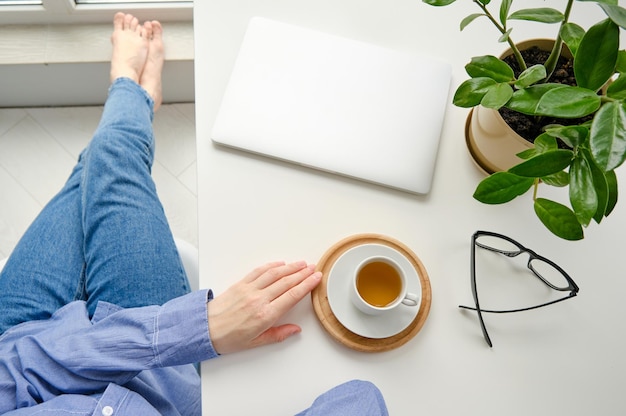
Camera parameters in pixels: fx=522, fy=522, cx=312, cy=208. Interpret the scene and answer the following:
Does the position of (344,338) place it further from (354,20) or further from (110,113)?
(110,113)

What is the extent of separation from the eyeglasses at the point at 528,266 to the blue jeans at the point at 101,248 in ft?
1.62

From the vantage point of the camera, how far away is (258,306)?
701 mm

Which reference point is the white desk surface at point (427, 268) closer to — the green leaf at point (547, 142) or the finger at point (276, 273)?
the finger at point (276, 273)

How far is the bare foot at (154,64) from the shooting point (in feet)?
3.98

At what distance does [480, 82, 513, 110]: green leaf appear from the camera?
562mm

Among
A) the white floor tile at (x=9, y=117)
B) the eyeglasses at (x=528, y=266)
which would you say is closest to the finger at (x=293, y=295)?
the eyeglasses at (x=528, y=266)

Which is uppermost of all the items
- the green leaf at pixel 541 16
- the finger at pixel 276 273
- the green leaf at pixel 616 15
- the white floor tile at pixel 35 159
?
the green leaf at pixel 616 15

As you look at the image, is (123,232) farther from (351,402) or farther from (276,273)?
(351,402)

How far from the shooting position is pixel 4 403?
735 millimetres

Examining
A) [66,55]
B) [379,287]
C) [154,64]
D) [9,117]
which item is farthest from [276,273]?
[9,117]

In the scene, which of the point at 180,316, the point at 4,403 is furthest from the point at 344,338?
the point at 4,403

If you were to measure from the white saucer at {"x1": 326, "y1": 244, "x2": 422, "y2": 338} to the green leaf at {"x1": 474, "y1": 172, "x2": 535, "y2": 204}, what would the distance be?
0.59 feet

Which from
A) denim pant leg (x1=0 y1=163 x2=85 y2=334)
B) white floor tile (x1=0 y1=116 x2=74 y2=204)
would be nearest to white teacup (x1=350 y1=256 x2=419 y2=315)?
denim pant leg (x1=0 y1=163 x2=85 y2=334)

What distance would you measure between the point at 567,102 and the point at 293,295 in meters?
0.40
